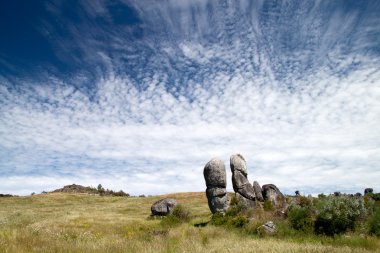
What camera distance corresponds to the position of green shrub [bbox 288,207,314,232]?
21606 mm

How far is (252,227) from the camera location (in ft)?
74.0

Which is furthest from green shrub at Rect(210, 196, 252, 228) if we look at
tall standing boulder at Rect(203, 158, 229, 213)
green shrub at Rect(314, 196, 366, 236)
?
green shrub at Rect(314, 196, 366, 236)

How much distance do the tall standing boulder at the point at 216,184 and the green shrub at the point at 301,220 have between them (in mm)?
9356

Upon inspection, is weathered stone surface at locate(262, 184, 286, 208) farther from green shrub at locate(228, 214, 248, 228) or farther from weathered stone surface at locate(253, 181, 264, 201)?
green shrub at locate(228, 214, 248, 228)

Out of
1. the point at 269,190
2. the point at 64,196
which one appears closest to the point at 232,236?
the point at 269,190

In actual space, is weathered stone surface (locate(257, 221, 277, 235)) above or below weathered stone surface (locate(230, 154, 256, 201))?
below

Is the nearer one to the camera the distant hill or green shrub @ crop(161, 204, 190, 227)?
green shrub @ crop(161, 204, 190, 227)

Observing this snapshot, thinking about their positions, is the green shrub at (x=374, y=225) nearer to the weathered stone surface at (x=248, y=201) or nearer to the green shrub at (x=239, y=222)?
the green shrub at (x=239, y=222)

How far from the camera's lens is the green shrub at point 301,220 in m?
21.6

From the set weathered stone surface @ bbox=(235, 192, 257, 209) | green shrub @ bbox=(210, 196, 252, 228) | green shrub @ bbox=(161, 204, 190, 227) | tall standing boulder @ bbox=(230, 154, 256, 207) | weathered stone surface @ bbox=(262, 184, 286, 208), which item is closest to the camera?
green shrub @ bbox=(210, 196, 252, 228)

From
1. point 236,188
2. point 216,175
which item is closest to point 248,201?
point 236,188

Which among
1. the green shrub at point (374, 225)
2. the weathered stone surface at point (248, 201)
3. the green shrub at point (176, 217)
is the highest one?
the weathered stone surface at point (248, 201)

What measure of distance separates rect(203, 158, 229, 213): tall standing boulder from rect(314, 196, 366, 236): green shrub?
36.5 feet

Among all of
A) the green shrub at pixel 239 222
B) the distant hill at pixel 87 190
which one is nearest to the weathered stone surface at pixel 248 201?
the green shrub at pixel 239 222
